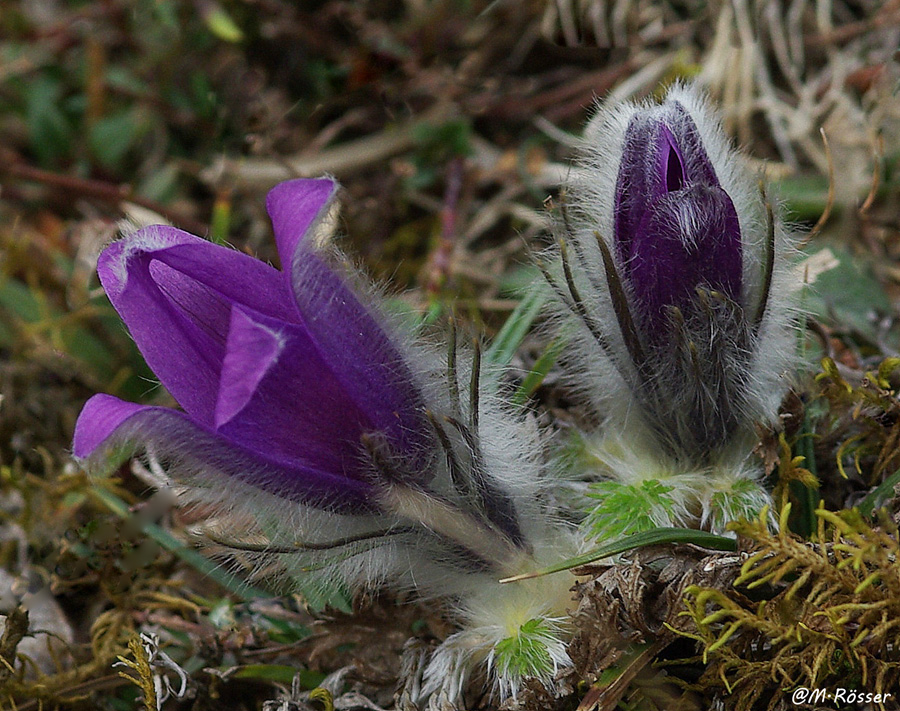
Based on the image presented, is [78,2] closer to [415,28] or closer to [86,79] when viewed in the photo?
[86,79]

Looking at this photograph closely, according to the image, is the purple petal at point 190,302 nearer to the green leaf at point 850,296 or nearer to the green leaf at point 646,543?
the green leaf at point 646,543

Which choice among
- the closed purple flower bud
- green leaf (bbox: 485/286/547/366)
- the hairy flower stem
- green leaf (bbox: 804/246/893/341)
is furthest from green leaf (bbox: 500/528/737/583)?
green leaf (bbox: 804/246/893/341)

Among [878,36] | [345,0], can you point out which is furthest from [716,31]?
[345,0]

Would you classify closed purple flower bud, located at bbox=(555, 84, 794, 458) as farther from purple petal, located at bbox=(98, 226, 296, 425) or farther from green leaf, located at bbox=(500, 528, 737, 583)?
purple petal, located at bbox=(98, 226, 296, 425)

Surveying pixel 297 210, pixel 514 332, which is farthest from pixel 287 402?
pixel 514 332

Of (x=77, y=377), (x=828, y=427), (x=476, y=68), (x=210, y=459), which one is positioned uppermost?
(x=210, y=459)

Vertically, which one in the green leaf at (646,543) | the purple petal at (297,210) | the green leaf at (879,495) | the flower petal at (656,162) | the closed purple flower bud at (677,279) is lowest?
the green leaf at (879,495)

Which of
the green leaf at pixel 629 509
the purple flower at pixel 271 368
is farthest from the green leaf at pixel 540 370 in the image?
the purple flower at pixel 271 368
